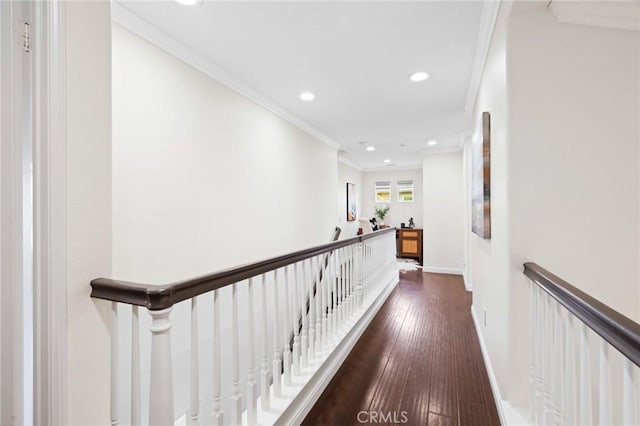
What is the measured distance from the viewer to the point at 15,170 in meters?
0.88

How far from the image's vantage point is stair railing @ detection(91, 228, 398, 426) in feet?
3.16

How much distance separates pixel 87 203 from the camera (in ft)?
3.22

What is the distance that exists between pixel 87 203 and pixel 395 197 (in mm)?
8131

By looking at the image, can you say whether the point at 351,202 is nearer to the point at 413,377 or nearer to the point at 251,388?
the point at 413,377

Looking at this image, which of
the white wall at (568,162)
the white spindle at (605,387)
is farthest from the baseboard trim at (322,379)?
the white spindle at (605,387)

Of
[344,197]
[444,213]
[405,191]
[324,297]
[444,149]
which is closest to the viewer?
[324,297]

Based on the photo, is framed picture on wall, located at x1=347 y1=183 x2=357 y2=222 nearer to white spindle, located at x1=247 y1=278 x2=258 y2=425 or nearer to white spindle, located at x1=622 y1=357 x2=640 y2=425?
white spindle, located at x1=247 y1=278 x2=258 y2=425

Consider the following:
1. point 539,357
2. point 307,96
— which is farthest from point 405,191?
point 539,357

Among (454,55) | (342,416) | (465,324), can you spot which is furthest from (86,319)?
(465,324)

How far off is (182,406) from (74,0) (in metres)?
2.61

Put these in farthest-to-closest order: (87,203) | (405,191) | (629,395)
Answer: (405,191)
(87,203)
(629,395)

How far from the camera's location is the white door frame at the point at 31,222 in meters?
0.87

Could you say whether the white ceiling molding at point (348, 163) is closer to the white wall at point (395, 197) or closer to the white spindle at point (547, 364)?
the white wall at point (395, 197)

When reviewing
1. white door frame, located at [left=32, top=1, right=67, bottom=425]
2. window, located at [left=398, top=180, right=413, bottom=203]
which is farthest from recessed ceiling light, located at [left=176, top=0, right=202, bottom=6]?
window, located at [left=398, top=180, right=413, bottom=203]
